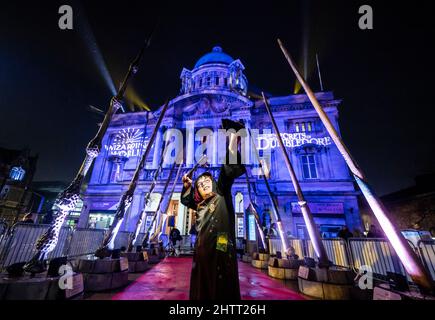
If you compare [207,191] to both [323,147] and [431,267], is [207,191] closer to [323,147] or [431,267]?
[431,267]

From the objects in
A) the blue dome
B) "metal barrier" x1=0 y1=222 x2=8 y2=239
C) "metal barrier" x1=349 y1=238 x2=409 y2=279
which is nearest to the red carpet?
"metal barrier" x1=349 y1=238 x2=409 y2=279

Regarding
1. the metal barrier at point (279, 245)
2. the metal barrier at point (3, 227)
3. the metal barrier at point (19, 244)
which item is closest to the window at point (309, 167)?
the metal barrier at point (279, 245)

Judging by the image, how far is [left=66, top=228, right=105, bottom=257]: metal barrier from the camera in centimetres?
789

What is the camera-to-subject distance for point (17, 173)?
3183 cm

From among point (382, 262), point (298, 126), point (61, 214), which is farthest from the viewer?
point (298, 126)

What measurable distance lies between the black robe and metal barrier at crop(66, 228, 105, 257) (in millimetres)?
8491

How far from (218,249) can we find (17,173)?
1881 inches

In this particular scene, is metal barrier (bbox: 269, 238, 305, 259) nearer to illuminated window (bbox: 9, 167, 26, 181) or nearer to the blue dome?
the blue dome

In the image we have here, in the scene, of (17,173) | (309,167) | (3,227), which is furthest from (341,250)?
(17,173)

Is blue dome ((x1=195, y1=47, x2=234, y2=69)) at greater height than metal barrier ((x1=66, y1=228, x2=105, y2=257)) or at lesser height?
greater

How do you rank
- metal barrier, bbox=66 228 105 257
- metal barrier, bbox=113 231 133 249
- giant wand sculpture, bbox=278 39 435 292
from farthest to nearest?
metal barrier, bbox=113 231 133 249, metal barrier, bbox=66 228 105 257, giant wand sculpture, bbox=278 39 435 292
